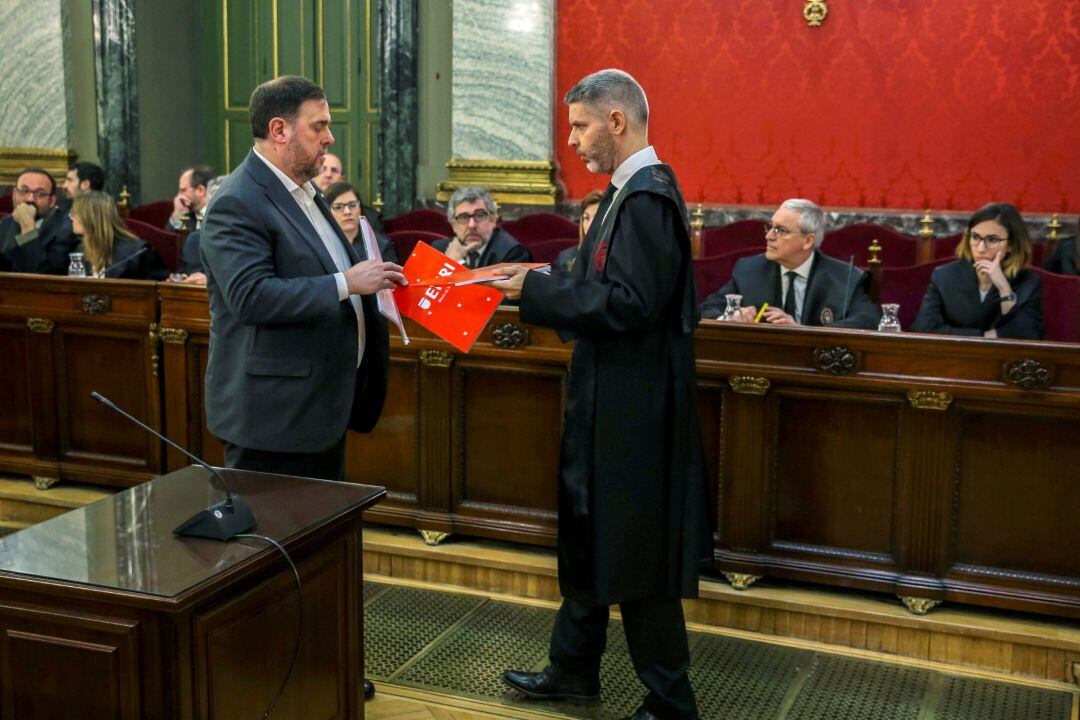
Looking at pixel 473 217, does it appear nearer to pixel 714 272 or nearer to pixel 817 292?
pixel 714 272

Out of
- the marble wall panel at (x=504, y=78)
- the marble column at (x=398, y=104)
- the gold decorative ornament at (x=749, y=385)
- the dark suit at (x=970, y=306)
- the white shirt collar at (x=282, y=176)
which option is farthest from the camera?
the marble column at (x=398, y=104)

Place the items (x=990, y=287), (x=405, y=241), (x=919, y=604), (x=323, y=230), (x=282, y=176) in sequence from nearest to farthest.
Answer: (x=282, y=176), (x=323, y=230), (x=919, y=604), (x=990, y=287), (x=405, y=241)

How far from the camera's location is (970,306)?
12.9 ft

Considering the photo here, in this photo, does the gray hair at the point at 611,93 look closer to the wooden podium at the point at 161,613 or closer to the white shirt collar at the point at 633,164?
the white shirt collar at the point at 633,164

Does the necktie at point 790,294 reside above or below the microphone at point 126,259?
below

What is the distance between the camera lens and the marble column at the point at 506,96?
6.78 m

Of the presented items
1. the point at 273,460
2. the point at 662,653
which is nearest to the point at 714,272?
the point at 662,653

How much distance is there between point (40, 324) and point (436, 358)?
61.1 inches

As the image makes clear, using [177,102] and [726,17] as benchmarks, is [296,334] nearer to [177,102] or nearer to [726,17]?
[726,17]

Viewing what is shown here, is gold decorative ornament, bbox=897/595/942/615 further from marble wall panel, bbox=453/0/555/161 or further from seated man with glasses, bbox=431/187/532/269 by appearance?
marble wall panel, bbox=453/0/555/161

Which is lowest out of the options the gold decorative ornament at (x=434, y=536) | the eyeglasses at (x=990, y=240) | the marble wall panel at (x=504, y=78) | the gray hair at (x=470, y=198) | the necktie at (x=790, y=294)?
the gold decorative ornament at (x=434, y=536)

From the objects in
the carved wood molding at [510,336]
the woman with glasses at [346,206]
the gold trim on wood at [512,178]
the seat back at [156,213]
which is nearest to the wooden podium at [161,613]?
the carved wood molding at [510,336]

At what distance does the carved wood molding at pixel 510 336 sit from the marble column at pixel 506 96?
3360 mm

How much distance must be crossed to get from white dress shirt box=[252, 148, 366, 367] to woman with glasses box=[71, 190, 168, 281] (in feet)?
7.47
